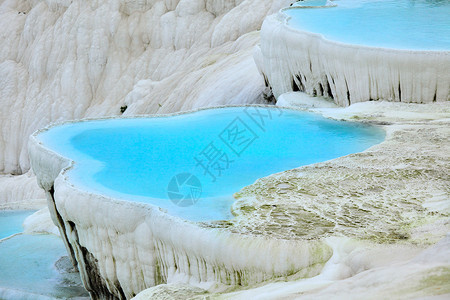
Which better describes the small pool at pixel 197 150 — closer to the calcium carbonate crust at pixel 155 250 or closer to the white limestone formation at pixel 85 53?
the calcium carbonate crust at pixel 155 250

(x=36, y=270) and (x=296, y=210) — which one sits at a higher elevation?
(x=296, y=210)

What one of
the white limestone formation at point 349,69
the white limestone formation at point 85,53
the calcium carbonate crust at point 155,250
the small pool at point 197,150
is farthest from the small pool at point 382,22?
the white limestone formation at point 85,53

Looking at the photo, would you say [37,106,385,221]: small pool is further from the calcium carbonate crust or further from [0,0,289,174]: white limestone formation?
[0,0,289,174]: white limestone formation

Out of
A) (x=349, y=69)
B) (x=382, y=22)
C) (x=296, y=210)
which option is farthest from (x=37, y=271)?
(x=382, y=22)

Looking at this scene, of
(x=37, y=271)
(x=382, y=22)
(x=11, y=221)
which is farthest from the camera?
(x=11, y=221)

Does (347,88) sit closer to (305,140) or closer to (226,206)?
(305,140)

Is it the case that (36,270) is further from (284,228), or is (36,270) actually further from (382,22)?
(382,22)

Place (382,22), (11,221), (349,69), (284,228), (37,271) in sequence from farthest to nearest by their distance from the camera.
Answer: (11,221) < (382,22) < (349,69) < (37,271) < (284,228)

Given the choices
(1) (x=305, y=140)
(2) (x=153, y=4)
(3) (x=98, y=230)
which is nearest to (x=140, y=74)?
(2) (x=153, y=4)
